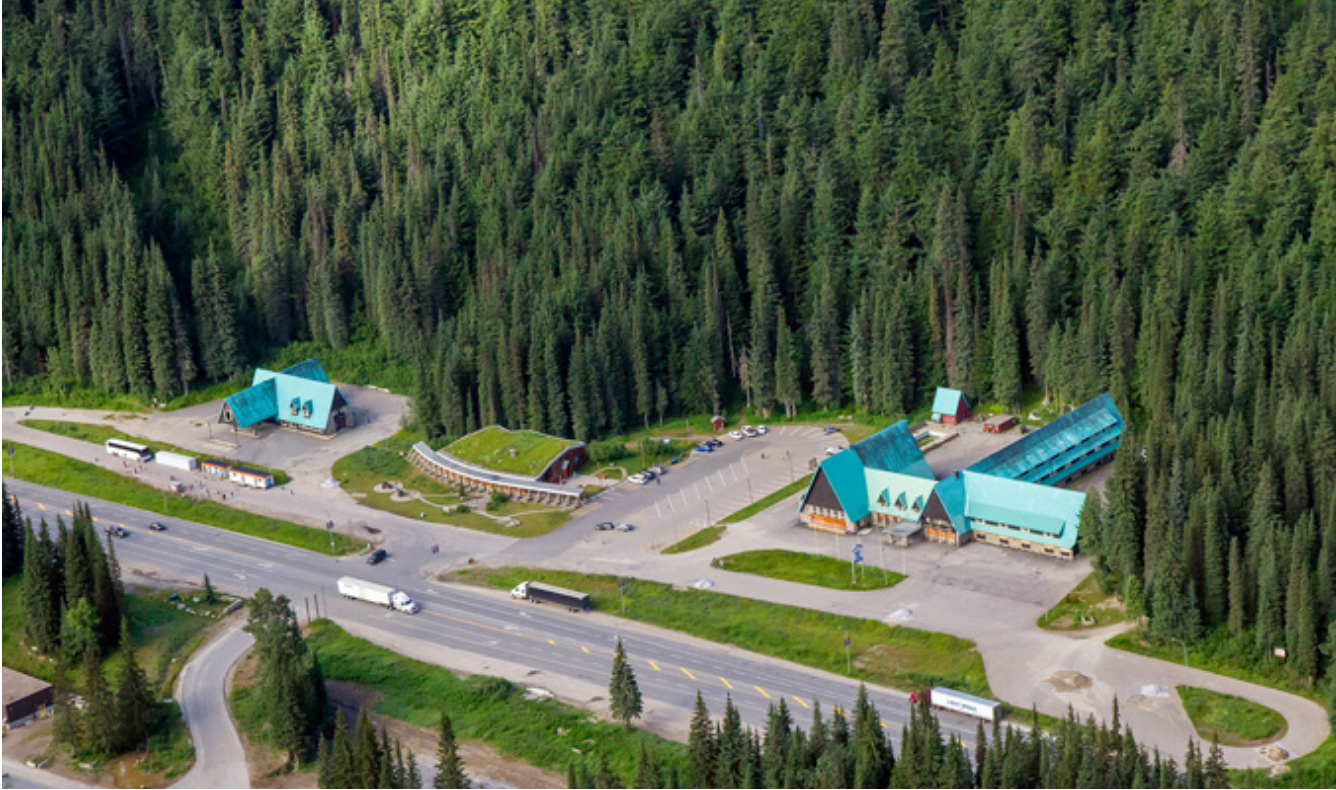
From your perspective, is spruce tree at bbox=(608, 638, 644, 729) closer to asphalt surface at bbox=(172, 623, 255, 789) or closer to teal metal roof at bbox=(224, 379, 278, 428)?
asphalt surface at bbox=(172, 623, 255, 789)

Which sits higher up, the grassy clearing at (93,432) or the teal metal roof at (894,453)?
the teal metal roof at (894,453)

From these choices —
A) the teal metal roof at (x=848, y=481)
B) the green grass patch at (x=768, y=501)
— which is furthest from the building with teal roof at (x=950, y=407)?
the teal metal roof at (x=848, y=481)

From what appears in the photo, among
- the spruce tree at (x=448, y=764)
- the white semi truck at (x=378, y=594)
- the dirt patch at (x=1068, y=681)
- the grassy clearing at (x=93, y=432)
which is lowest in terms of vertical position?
the grassy clearing at (x=93, y=432)

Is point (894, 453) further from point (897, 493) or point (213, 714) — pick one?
point (213, 714)

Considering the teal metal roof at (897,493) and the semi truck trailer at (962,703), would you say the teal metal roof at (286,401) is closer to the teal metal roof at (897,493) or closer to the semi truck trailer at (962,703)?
the teal metal roof at (897,493)

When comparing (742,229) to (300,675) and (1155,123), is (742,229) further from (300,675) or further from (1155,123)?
(300,675)

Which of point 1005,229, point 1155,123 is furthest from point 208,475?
point 1155,123
